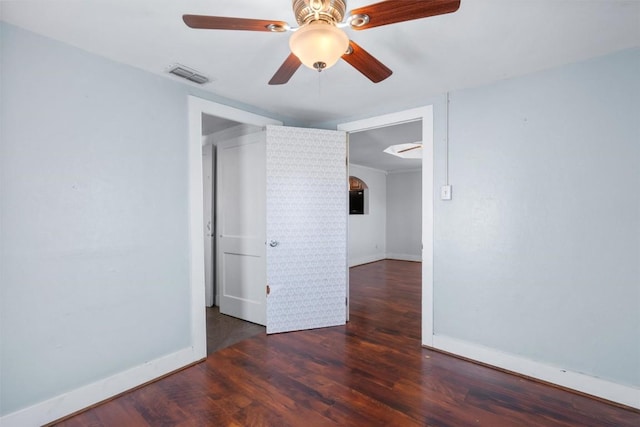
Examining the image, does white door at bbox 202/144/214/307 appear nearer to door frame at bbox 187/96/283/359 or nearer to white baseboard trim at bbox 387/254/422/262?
door frame at bbox 187/96/283/359

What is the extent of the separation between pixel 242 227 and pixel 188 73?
1.71 m

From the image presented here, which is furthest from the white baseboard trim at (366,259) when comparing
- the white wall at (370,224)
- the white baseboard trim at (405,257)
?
the white baseboard trim at (405,257)

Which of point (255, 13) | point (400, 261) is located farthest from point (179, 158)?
point (400, 261)

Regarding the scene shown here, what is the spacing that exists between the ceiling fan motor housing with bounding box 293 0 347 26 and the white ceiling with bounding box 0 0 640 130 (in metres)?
0.24

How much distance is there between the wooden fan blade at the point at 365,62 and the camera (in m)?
1.41

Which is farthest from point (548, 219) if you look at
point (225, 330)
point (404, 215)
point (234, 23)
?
point (404, 215)

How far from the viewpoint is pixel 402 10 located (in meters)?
1.17

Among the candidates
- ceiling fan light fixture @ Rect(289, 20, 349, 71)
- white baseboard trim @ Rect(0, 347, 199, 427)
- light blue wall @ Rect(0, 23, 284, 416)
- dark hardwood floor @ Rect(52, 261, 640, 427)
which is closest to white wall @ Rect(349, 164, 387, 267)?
dark hardwood floor @ Rect(52, 261, 640, 427)

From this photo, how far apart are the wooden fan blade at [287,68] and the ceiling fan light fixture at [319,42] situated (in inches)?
10.7

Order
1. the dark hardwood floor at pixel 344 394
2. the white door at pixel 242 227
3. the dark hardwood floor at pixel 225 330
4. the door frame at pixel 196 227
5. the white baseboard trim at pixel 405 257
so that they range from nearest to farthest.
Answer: the dark hardwood floor at pixel 344 394 < the door frame at pixel 196 227 < the dark hardwood floor at pixel 225 330 < the white door at pixel 242 227 < the white baseboard trim at pixel 405 257

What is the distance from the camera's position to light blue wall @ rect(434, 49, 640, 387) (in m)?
1.93

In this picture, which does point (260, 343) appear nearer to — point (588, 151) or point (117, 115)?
point (117, 115)

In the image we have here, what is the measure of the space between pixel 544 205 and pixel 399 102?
1510 millimetres

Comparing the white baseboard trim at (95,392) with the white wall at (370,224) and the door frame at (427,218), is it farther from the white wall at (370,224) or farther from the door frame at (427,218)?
the white wall at (370,224)
